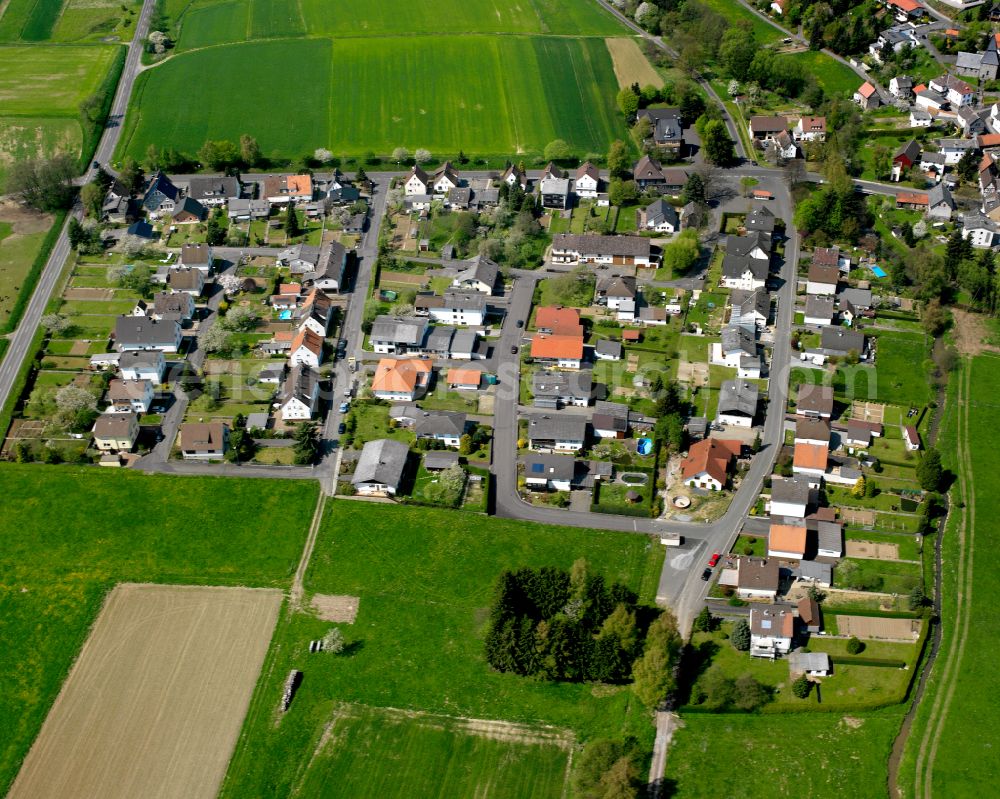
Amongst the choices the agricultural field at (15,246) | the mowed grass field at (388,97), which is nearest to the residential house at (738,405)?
the mowed grass field at (388,97)

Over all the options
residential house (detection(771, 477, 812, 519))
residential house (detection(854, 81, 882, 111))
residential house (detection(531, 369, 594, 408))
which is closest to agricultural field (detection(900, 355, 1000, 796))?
residential house (detection(771, 477, 812, 519))

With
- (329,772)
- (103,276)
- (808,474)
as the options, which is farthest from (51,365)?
(808,474)

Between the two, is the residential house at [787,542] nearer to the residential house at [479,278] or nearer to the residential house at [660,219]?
the residential house at [479,278]

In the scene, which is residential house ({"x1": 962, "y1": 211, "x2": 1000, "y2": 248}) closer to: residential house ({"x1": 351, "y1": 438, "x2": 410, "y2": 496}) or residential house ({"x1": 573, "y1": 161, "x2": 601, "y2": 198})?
residential house ({"x1": 573, "y1": 161, "x2": 601, "y2": 198})

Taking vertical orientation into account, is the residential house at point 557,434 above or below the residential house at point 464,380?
above

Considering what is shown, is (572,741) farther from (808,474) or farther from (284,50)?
(284,50)

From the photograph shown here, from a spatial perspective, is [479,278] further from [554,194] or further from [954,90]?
[954,90]

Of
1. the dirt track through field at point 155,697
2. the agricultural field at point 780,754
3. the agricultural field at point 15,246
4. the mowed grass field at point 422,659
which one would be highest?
the agricultural field at point 780,754
